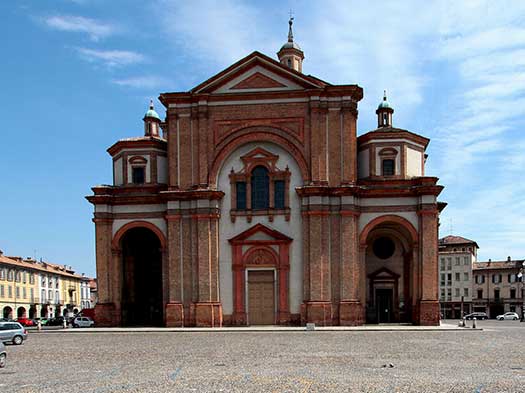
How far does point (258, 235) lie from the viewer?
34.9 meters

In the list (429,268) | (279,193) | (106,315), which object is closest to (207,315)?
(106,315)

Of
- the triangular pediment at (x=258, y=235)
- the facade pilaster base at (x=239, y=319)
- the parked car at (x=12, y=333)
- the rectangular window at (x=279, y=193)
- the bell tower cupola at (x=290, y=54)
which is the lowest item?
the facade pilaster base at (x=239, y=319)

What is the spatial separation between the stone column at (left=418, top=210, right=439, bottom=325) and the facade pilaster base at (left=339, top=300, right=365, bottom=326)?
3.50 metres

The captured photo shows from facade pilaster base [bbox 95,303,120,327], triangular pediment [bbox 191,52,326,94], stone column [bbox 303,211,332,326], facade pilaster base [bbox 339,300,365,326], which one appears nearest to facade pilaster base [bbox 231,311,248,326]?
stone column [bbox 303,211,332,326]

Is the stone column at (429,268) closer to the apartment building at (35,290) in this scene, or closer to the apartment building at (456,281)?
the apartment building at (35,290)

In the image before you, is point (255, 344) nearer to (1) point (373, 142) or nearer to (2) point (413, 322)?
(2) point (413, 322)

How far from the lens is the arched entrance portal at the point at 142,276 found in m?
38.0

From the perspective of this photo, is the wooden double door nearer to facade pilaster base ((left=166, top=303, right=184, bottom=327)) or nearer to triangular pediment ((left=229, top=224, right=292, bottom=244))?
triangular pediment ((left=229, top=224, right=292, bottom=244))

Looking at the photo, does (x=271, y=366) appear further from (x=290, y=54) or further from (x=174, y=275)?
(x=290, y=54)

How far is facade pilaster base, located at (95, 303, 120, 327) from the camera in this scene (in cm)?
3550

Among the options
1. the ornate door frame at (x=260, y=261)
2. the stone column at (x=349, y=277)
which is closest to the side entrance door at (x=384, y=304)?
the stone column at (x=349, y=277)

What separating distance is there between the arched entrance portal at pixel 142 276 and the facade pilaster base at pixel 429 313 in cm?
1577

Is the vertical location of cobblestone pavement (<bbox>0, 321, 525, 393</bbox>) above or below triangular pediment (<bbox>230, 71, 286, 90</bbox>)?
below

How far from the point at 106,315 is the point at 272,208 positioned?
11.7 m
